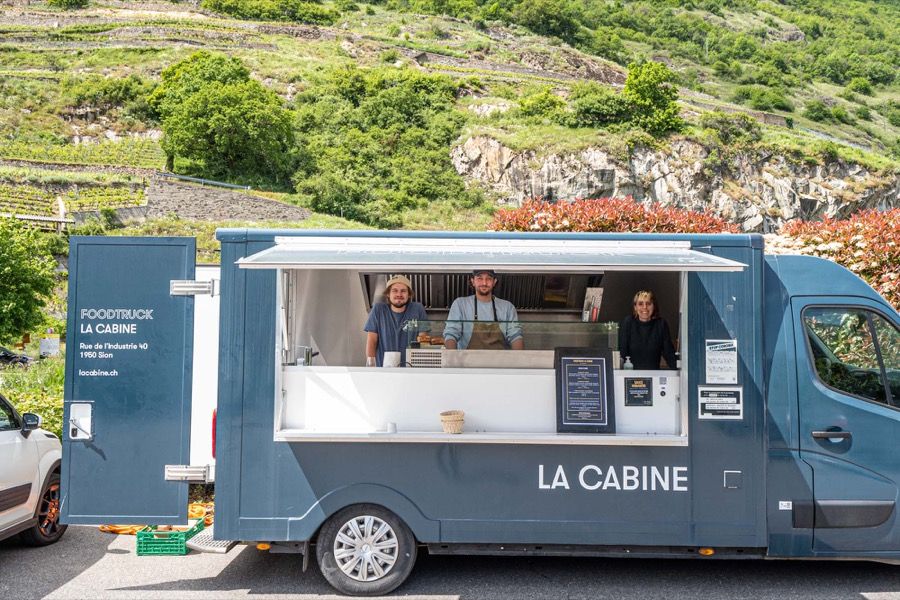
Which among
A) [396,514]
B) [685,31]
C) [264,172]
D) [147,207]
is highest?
[685,31]

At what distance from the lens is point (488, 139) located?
2672 inches

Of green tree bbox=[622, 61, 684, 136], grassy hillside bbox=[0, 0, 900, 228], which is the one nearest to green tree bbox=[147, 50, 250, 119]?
grassy hillside bbox=[0, 0, 900, 228]

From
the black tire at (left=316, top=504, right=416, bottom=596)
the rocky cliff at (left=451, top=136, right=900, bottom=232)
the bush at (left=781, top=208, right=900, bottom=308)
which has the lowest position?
the black tire at (left=316, top=504, right=416, bottom=596)

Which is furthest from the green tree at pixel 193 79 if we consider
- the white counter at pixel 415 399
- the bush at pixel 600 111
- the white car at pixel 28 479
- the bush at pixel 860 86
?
the bush at pixel 860 86

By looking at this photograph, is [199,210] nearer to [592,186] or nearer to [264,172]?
[264,172]

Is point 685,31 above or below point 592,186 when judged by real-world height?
above

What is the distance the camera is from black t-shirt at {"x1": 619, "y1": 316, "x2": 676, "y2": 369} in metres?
6.51

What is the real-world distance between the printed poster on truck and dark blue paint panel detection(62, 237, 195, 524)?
3696 mm

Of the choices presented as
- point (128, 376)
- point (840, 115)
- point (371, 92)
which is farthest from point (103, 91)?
point (840, 115)

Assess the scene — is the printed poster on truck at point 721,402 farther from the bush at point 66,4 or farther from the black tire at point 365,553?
the bush at point 66,4

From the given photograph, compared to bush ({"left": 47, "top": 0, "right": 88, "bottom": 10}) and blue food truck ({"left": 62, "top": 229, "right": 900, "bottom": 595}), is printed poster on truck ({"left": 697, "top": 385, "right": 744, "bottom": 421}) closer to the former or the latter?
blue food truck ({"left": 62, "top": 229, "right": 900, "bottom": 595})

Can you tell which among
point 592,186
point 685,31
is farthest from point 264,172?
point 685,31

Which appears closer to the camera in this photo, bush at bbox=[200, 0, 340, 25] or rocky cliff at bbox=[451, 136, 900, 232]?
rocky cliff at bbox=[451, 136, 900, 232]

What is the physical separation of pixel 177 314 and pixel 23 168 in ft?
187
